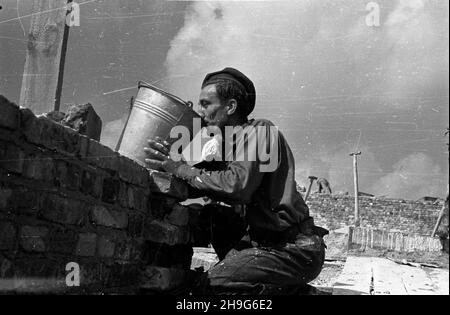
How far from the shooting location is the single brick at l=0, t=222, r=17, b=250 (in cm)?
192

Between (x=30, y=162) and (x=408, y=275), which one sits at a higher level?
(x=30, y=162)

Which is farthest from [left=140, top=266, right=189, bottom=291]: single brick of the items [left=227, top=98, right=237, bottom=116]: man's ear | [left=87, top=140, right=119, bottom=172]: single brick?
[left=227, top=98, right=237, bottom=116]: man's ear

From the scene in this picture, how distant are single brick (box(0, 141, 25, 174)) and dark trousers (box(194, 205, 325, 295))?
48.4 inches

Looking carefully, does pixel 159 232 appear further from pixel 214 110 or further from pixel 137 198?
pixel 214 110

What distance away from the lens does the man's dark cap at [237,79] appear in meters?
3.06

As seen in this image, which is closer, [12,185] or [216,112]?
[12,185]

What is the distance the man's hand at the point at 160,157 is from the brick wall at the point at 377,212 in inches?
616

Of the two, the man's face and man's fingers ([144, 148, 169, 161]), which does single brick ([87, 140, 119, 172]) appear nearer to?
man's fingers ([144, 148, 169, 161])

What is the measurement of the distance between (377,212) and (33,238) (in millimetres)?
17529

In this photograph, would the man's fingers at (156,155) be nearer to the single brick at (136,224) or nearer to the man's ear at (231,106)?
the single brick at (136,224)

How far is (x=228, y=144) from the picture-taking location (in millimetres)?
2949

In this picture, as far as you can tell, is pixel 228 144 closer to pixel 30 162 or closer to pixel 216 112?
pixel 216 112
